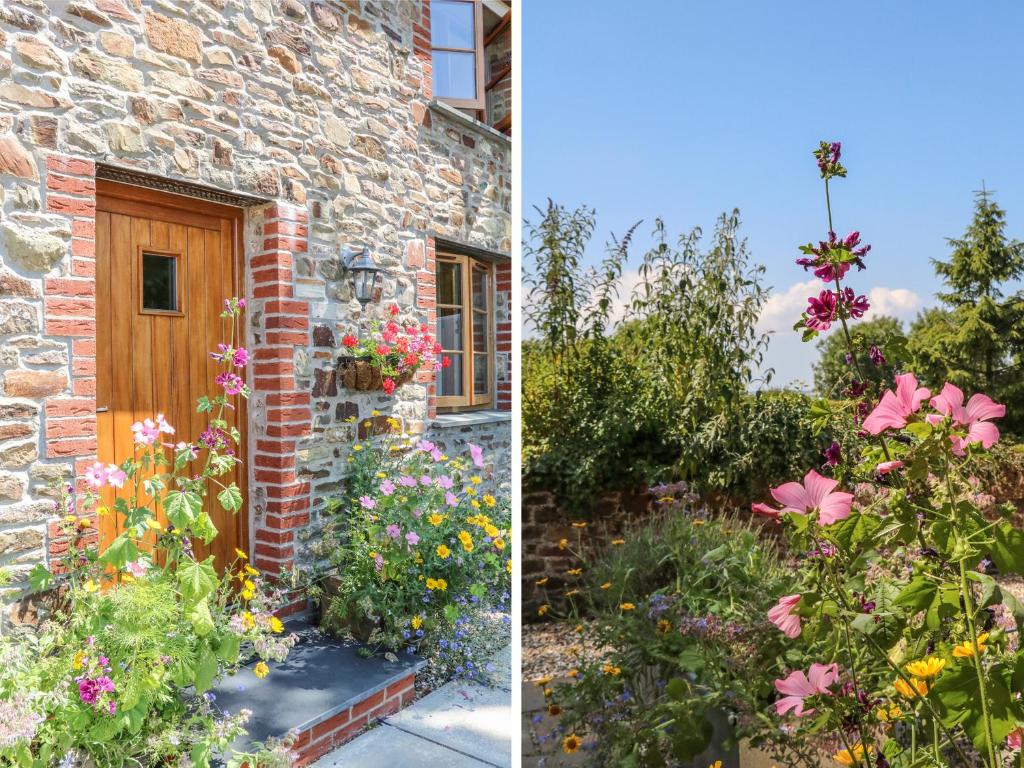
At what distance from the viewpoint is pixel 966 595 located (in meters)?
0.99

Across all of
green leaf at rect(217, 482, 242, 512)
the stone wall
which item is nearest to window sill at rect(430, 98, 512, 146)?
the stone wall

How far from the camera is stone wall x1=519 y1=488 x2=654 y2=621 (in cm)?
419

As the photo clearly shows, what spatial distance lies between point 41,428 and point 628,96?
232cm

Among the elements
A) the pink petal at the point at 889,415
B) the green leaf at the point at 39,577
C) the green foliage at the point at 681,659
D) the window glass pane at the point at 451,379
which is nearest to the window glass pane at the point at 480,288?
the window glass pane at the point at 451,379

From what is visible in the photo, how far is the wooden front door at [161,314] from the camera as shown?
246 cm

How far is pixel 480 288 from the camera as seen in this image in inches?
167

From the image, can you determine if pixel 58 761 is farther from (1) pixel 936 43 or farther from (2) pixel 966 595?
(1) pixel 936 43

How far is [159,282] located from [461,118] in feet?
5.87

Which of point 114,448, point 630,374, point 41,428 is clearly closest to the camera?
point 41,428

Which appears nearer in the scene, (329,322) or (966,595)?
(966,595)

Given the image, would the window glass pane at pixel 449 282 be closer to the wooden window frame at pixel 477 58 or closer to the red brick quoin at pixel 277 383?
the wooden window frame at pixel 477 58

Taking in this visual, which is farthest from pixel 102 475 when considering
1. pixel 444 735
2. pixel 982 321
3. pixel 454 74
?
A: pixel 982 321

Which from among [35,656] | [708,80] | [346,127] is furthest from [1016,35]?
[35,656]

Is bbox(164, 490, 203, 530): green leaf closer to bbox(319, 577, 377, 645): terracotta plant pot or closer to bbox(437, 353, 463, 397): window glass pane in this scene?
bbox(319, 577, 377, 645): terracotta plant pot
